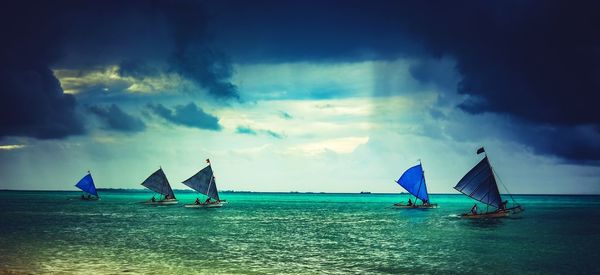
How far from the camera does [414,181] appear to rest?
9894 cm

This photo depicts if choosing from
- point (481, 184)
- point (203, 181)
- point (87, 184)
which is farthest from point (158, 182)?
point (481, 184)

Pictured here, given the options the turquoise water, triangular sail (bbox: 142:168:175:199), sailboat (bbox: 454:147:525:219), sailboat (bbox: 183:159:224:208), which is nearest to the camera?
the turquoise water

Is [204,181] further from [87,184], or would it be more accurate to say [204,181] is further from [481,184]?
[87,184]

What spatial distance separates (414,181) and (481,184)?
28194mm

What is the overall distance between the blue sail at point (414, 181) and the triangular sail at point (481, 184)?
2413 centimetres

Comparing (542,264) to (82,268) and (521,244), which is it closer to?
(521,244)

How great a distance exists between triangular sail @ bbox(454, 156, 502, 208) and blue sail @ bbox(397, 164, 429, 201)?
24129mm

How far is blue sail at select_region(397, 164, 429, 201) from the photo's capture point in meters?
96.9

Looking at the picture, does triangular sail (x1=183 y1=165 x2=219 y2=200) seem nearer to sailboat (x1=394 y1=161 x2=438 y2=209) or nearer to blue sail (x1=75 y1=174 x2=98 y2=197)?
sailboat (x1=394 y1=161 x2=438 y2=209)

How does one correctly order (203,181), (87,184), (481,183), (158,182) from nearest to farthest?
(481,183) → (203,181) → (158,182) → (87,184)

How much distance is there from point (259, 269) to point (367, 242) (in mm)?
18424

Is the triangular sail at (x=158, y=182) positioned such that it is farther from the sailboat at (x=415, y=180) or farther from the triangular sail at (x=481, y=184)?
the triangular sail at (x=481, y=184)

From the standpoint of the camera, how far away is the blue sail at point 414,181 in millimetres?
96875

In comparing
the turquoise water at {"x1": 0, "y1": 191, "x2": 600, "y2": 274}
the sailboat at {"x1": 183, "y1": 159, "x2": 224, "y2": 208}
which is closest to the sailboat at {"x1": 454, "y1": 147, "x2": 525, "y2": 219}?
the turquoise water at {"x1": 0, "y1": 191, "x2": 600, "y2": 274}
